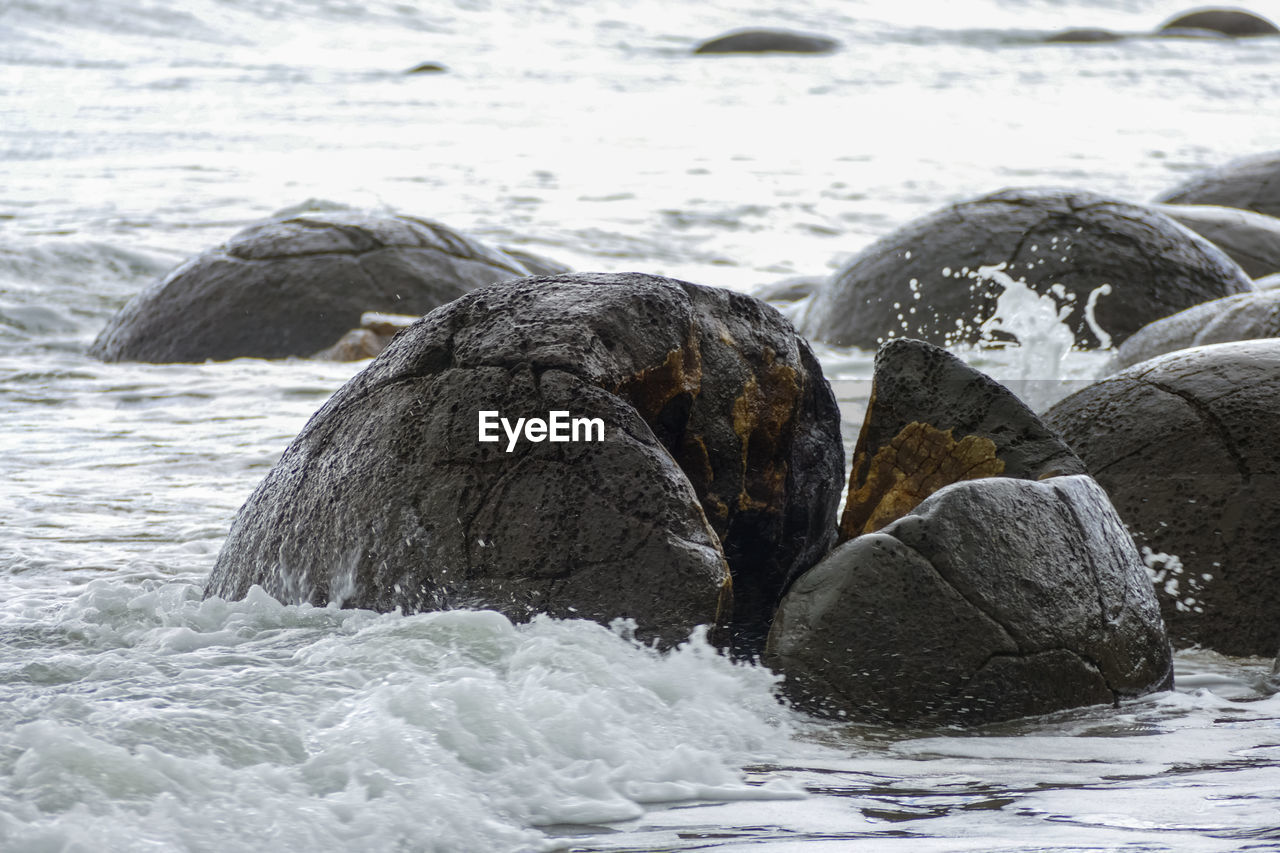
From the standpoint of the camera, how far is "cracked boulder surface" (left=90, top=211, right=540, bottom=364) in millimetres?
8484

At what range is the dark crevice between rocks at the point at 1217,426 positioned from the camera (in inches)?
162

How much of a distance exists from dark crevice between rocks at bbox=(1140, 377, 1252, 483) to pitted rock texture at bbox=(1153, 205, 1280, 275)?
16.5ft

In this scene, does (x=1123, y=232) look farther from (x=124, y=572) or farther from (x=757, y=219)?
(x=757, y=219)

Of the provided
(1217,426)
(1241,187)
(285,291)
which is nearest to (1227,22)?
(1241,187)

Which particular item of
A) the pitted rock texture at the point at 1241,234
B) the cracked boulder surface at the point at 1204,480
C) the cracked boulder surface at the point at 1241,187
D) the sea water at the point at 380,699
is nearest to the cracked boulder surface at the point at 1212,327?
the sea water at the point at 380,699

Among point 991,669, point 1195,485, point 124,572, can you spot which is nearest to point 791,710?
point 991,669

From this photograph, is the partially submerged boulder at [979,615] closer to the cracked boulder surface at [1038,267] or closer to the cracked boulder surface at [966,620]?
the cracked boulder surface at [966,620]

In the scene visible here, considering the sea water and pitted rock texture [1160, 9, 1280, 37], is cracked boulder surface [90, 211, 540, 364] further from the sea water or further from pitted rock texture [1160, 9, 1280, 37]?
pitted rock texture [1160, 9, 1280, 37]

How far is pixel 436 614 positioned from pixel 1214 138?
23698 mm

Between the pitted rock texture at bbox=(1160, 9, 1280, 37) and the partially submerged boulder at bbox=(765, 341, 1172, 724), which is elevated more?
the pitted rock texture at bbox=(1160, 9, 1280, 37)

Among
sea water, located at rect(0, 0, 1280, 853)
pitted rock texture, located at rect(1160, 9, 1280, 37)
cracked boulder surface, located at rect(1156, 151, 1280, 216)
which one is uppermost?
pitted rock texture, located at rect(1160, 9, 1280, 37)

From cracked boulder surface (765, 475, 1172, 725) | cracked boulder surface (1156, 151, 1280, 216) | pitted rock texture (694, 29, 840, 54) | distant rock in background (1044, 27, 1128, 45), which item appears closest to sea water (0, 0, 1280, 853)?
cracked boulder surface (765, 475, 1172, 725)

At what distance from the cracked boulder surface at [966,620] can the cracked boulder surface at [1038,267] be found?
4.73 meters

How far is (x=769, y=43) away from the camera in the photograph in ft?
124
